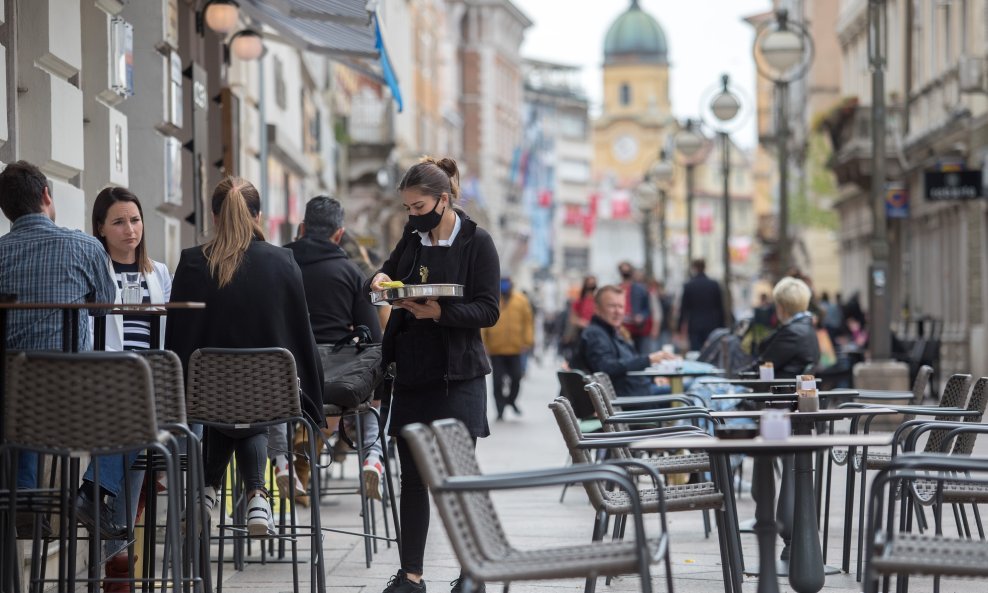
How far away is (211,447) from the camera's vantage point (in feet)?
26.8

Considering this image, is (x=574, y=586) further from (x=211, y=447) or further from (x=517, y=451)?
(x=517, y=451)

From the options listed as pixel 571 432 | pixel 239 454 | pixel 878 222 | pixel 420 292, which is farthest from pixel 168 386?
pixel 878 222

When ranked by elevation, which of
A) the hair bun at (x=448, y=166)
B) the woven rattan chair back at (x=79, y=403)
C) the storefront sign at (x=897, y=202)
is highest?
the storefront sign at (x=897, y=202)

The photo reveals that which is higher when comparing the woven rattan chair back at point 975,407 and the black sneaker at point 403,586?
the woven rattan chair back at point 975,407

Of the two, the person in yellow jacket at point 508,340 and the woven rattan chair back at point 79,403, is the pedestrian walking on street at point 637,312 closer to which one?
the person in yellow jacket at point 508,340

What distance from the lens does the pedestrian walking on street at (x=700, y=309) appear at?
83.1ft

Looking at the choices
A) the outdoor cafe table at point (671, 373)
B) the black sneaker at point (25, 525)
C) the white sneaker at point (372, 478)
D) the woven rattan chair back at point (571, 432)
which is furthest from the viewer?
the outdoor cafe table at point (671, 373)

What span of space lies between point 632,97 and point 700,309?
14711cm

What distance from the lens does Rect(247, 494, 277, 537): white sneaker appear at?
7934 millimetres

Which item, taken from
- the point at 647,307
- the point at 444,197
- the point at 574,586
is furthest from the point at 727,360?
the point at 647,307

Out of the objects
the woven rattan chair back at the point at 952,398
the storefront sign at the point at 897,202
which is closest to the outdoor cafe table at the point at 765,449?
the woven rattan chair back at the point at 952,398

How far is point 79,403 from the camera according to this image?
612 cm

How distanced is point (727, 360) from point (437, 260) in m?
7.26

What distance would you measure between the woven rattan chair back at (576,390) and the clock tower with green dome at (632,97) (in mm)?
153938
